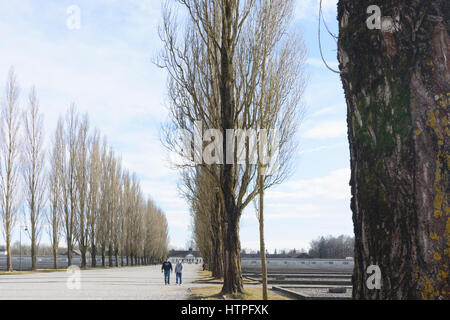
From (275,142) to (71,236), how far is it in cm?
3323

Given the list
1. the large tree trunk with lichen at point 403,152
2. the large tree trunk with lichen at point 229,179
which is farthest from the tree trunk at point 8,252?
the large tree trunk with lichen at point 403,152

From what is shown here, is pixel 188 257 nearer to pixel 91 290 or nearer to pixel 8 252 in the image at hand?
pixel 8 252

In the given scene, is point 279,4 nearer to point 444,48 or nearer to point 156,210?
point 444,48

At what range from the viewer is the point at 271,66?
15773mm

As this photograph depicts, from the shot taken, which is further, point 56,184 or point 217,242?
point 56,184

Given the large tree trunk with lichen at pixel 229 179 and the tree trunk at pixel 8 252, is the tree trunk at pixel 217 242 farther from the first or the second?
the tree trunk at pixel 8 252

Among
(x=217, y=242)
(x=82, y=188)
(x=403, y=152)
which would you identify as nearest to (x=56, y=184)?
(x=82, y=188)

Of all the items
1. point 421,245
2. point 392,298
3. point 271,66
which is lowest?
point 392,298

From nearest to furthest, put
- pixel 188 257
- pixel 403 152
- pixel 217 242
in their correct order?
1. pixel 403 152
2. pixel 217 242
3. pixel 188 257

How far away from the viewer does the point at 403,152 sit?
9.55 feet

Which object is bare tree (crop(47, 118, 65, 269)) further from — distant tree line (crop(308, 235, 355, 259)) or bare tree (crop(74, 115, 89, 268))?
distant tree line (crop(308, 235, 355, 259))

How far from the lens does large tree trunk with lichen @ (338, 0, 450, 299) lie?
Answer: 280cm
